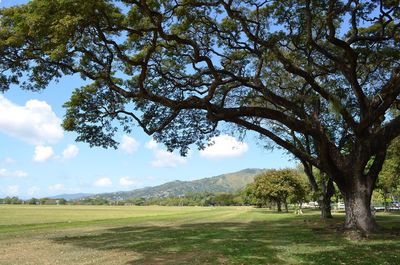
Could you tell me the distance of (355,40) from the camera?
1981cm

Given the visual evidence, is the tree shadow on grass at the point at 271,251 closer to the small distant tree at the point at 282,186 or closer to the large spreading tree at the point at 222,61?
the large spreading tree at the point at 222,61

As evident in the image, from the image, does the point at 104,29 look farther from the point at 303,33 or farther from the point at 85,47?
the point at 303,33

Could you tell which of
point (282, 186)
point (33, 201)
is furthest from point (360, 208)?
point (33, 201)

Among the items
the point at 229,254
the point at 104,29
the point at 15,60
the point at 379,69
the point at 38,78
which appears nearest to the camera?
the point at 229,254

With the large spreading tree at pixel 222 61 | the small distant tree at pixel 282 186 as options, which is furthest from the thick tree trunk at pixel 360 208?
the small distant tree at pixel 282 186

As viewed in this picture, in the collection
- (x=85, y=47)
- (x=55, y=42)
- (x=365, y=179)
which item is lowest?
(x=365, y=179)

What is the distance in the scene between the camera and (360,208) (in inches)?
768

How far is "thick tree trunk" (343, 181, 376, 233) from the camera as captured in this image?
1946 centimetres

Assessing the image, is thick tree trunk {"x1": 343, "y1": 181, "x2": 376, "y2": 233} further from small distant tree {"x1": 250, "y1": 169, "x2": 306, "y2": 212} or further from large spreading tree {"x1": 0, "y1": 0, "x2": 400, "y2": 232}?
small distant tree {"x1": 250, "y1": 169, "x2": 306, "y2": 212}

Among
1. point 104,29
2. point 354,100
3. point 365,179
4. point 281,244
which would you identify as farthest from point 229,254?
point 354,100

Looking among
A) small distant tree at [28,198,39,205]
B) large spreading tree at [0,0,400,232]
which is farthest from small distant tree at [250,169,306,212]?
small distant tree at [28,198,39,205]

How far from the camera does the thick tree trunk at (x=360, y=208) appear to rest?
19.5 meters

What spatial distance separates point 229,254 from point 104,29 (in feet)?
35.0

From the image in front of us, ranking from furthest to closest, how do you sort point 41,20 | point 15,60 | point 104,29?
point 15,60, point 104,29, point 41,20
